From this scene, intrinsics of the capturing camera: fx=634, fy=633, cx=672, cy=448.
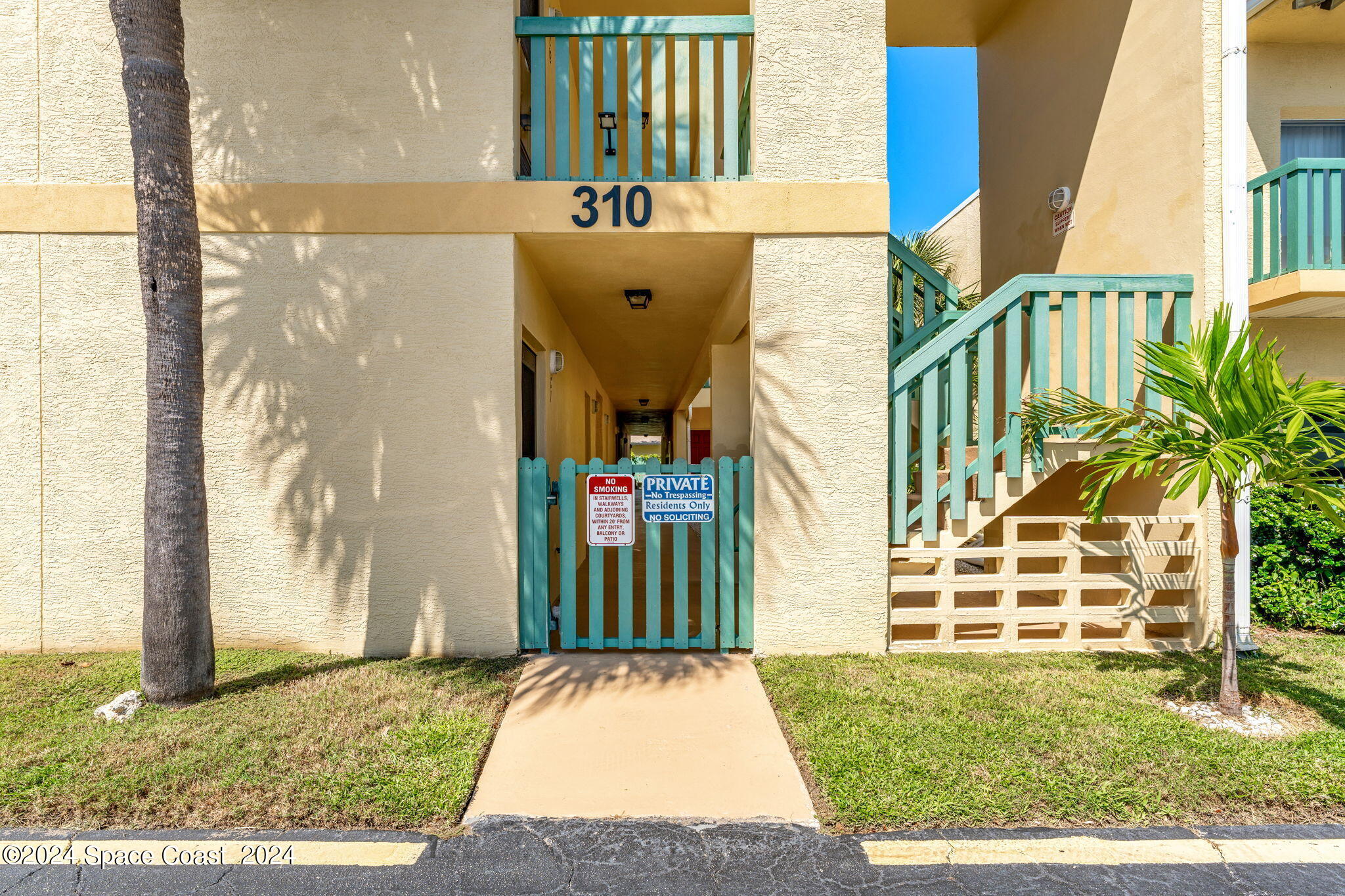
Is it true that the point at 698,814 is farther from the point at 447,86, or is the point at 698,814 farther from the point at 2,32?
the point at 2,32

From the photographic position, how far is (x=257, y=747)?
11.0ft

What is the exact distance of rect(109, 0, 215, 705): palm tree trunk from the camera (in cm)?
390

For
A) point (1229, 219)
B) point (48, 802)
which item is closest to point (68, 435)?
point (48, 802)

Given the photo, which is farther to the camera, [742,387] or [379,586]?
[742,387]

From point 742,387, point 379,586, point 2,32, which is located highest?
point 2,32

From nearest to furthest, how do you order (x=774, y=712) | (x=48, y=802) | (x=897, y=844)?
(x=897, y=844) → (x=48, y=802) → (x=774, y=712)

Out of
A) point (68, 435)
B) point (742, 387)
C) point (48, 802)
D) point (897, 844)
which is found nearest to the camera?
point (897, 844)

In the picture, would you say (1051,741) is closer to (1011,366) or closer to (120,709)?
(1011,366)

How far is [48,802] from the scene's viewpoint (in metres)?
2.94

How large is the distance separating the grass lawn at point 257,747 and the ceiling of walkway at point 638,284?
3423 mm

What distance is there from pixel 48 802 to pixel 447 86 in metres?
4.96

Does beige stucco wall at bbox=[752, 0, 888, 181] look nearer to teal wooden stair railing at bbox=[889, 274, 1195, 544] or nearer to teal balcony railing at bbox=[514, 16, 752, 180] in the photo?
teal balcony railing at bbox=[514, 16, 752, 180]

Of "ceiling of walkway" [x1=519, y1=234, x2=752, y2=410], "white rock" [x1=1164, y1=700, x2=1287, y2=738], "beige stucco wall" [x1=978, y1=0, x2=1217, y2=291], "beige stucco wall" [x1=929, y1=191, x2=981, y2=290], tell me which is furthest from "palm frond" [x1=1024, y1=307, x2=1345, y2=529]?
"beige stucco wall" [x1=929, y1=191, x2=981, y2=290]

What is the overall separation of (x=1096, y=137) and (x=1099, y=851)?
643cm
